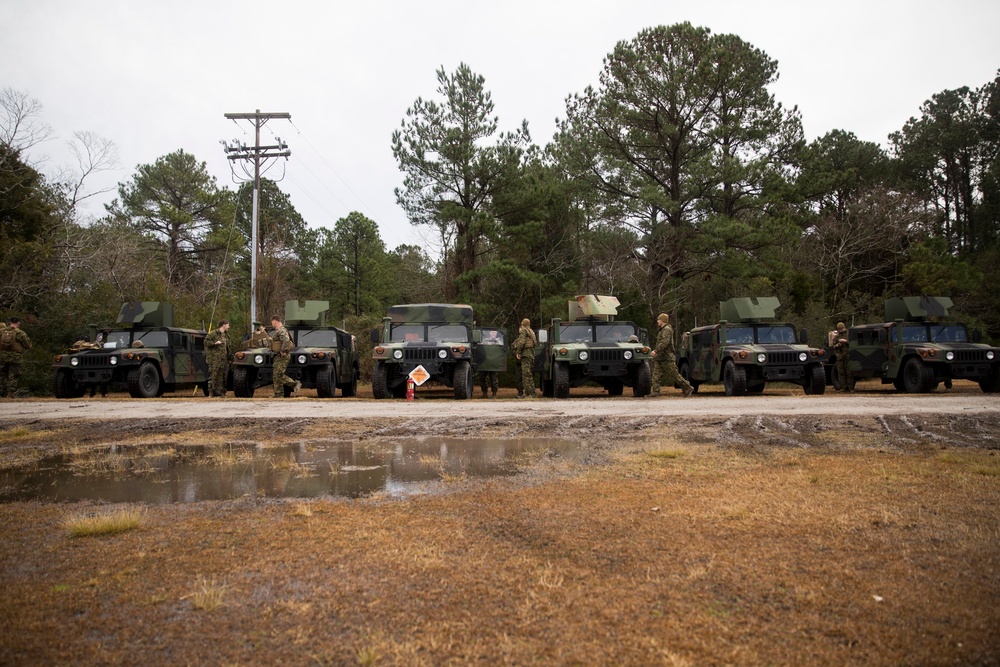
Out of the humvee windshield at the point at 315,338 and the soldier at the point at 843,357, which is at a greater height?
the humvee windshield at the point at 315,338

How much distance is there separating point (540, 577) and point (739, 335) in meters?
13.6

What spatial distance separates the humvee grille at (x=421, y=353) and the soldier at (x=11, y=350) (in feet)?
27.0

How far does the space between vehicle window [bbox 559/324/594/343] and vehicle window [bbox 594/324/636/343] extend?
19cm

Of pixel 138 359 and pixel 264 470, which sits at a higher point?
pixel 138 359

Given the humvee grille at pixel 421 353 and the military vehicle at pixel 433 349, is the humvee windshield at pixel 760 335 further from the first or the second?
the humvee grille at pixel 421 353

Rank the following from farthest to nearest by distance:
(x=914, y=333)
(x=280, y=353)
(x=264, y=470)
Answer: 1. (x=914, y=333)
2. (x=280, y=353)
3. (x=264, y=470)

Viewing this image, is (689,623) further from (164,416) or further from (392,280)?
(392,280)

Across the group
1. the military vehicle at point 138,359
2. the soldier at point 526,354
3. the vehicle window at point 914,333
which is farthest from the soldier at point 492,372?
the vehicle window at point 914,333

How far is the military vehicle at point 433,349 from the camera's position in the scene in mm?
13930

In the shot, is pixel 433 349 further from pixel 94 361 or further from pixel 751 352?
pixel 94 361

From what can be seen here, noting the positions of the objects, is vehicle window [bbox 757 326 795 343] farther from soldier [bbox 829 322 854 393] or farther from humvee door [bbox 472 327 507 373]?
humvee door [bbox 472 327 507 373]

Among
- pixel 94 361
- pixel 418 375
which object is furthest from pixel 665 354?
pixel 94 361

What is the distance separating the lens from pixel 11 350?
15.1 meters

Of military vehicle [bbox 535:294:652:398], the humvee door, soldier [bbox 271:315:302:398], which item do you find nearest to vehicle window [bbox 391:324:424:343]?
the humvee door
